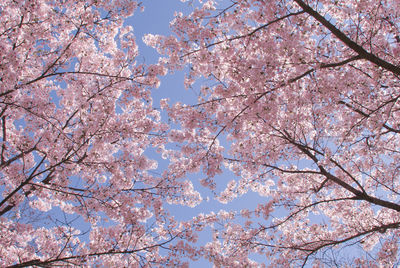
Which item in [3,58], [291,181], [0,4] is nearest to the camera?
[3,58]

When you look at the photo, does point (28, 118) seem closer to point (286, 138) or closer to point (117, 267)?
point (117, 267)

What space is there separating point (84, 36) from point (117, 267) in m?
6.27

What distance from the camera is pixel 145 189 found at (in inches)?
311

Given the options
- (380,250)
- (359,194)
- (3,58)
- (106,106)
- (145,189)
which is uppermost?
(106,106)

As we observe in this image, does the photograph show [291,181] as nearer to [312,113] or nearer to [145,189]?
[312,113]

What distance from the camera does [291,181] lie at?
957 centimetres

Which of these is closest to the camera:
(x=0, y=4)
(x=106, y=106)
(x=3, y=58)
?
(x=3, y=58)

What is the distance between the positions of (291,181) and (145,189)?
199 inches

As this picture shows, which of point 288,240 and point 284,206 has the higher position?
point 284,206

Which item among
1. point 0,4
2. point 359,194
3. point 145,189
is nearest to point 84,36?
point 0,4

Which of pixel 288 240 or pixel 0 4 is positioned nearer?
pixel 0 4

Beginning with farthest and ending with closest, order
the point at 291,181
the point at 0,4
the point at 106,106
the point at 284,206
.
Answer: the point at 291,181 < the point at 284,206 < the point at 106,106 < the point at 0,4

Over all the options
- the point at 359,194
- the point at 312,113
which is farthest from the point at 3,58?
the point at 359,194

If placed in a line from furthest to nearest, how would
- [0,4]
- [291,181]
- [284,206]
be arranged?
[291,181]
[284,206]
[0,4]
